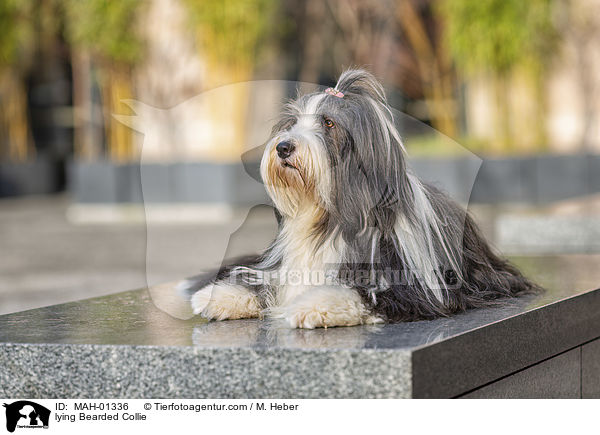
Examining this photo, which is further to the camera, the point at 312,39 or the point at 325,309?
the point at 312,39

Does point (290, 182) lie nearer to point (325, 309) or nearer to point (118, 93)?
point (325, 309)

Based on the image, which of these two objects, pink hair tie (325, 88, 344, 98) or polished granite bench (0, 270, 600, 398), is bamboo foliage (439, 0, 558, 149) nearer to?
polished granite bench (0, 270, 600, 398)

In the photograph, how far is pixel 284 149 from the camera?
2551 mm

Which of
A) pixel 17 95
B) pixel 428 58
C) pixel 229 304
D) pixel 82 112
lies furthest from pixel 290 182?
pixel 82 112

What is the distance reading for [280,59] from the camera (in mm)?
16828

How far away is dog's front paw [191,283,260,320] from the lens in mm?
2867

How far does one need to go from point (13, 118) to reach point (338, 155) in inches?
671

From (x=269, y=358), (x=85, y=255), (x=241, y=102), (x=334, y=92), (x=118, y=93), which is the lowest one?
(x=269, y=358)

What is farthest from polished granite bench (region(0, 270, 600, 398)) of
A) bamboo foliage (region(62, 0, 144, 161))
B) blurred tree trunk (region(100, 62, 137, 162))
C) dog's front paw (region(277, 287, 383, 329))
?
blurred tree trunk (region(100, 62, 137, 162))

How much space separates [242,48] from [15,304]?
806cm

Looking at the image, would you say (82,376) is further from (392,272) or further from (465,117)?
(465,117)

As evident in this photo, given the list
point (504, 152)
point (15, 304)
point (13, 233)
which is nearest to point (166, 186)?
point (13, 233)

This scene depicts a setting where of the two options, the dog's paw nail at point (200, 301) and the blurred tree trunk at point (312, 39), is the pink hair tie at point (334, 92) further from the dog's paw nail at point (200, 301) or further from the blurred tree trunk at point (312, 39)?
the blurred tree trunk at point (312, 39)
